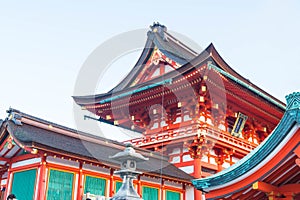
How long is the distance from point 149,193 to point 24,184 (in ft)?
17.1

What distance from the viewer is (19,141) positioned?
1191 centimetres

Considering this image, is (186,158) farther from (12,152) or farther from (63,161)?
(12,152)

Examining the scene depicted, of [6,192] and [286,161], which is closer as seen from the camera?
[286,161]

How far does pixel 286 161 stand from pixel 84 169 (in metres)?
8.97

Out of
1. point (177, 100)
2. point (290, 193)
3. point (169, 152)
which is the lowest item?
point (290, 193)

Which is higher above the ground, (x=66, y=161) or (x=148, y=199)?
(x=66, y=161)

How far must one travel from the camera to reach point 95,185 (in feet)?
45.4

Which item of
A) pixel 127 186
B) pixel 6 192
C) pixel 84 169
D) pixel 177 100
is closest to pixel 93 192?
pixel 84 169

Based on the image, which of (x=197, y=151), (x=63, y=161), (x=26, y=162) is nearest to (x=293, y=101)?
(x=63, y=161)

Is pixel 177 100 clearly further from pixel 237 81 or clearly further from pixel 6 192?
pixel 6 192

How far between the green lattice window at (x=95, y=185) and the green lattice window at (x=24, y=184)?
75.9 inches

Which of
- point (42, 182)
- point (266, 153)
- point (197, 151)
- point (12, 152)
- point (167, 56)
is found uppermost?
point (167, 56)

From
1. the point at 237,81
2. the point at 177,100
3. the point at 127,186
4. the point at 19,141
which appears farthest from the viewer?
the point at 177,100

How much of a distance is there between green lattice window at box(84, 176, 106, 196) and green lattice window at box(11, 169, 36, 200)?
1.93 m
